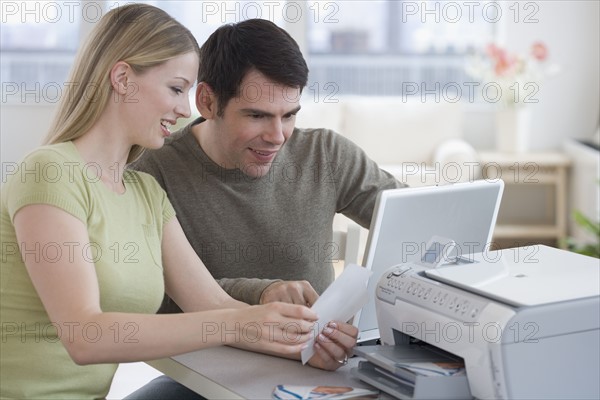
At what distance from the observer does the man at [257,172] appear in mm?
1972

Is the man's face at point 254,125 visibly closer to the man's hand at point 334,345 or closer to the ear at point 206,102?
the ear at point 206,102

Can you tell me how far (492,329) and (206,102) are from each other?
0.98 meters

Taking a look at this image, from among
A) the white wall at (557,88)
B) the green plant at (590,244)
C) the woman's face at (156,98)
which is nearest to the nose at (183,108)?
the woman's face at (156,98)

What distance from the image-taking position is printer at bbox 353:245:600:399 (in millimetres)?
1341

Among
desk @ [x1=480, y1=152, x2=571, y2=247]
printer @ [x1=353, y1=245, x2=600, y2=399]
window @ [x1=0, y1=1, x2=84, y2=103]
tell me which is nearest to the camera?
printer @ [x1=353, y1=245, x2=600, y2=399]

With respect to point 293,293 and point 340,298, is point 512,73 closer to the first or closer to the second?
point 293,293

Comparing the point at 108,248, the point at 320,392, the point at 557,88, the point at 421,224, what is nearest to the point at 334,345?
the point at 320,392

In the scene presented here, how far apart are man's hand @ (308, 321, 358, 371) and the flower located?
422 cm

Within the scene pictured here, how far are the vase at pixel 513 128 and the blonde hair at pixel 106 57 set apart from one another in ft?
13.7

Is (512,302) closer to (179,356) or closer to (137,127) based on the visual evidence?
(179,356)

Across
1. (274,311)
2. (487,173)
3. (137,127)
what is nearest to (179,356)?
(274,311)

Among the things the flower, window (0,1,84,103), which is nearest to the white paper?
the flower

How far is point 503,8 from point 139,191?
186 inches

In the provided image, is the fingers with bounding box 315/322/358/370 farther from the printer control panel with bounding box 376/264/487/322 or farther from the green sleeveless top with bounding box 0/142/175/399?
the green sleeveless top with bounding box 0/142/175/399
